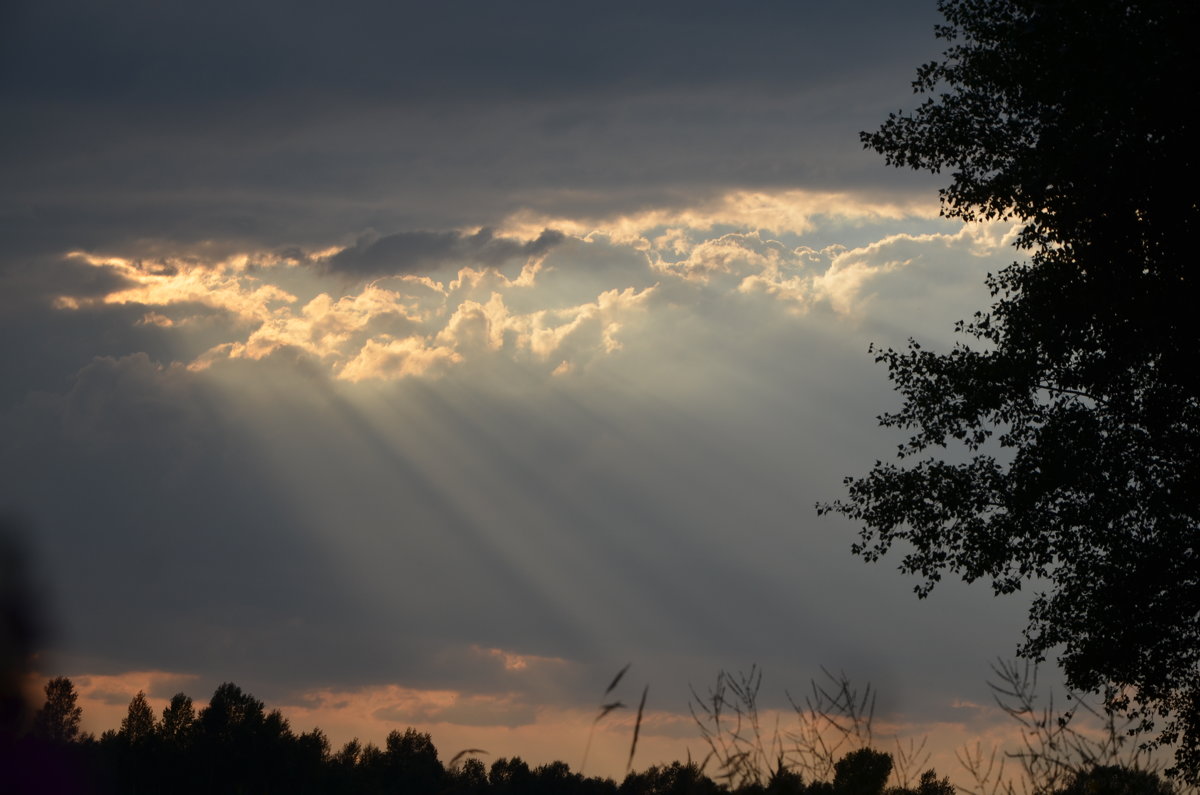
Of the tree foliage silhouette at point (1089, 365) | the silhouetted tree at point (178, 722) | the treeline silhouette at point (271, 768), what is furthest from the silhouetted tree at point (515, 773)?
the tree foliage silhouette at point (1089, 365)

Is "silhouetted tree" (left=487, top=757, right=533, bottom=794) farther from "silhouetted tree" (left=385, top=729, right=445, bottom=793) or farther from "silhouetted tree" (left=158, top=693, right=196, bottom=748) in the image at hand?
"silhouetted tree" (left=158, top=693, right=196, bottom=748)

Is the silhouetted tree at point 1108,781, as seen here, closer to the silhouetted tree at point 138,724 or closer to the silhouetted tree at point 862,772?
the silhouetted tree at point 862,772

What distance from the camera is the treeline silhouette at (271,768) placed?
638cm

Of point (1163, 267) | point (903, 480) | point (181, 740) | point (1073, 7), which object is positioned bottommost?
point (181, 740)

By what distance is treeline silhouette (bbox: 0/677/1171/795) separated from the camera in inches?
251

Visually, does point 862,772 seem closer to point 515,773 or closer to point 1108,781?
point 1108,781

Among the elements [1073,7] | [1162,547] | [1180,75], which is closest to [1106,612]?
[1162,547]

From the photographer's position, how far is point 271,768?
89375 mm

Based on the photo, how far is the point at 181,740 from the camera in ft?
274

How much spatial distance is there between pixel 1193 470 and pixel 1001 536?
9.26 feet

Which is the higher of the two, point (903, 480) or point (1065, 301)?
point (1065, 301)

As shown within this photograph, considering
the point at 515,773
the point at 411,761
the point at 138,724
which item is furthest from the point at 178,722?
the point at 515,773

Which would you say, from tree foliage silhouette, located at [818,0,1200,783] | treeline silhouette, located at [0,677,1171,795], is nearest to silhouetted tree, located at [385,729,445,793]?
treeline silhouette, located at [0,677,1171,795]

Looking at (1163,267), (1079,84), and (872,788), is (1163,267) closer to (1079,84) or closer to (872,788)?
(1079,84)
